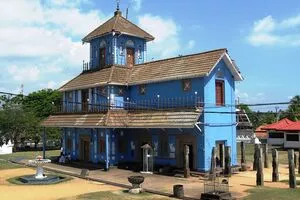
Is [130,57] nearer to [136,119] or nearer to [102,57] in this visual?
[102,57]

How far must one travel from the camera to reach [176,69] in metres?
30.8

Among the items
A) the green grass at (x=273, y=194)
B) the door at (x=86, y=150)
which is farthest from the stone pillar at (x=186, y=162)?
the door at (x=86, y=150)

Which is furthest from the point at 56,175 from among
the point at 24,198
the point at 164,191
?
the point at 164,191

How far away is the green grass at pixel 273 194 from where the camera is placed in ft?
65.9

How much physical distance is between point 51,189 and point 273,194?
12.5 metres

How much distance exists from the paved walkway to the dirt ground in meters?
1.08

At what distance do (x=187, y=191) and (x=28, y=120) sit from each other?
38.8 meters

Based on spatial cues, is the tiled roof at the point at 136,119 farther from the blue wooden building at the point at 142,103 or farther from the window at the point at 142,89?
the window at the point at 142,89

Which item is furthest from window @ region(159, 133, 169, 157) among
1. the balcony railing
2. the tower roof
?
the tower roof

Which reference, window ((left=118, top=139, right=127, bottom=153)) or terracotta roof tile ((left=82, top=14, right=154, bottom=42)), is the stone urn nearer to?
window ((left=118, top=139, right=127, bottom=153))

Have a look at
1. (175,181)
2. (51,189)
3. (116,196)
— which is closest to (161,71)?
(175,181)

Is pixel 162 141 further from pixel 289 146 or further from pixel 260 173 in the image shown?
pixel 289 146

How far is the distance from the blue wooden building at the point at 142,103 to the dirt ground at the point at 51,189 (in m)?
5.18

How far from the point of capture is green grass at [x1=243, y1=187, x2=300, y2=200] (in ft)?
65.9
